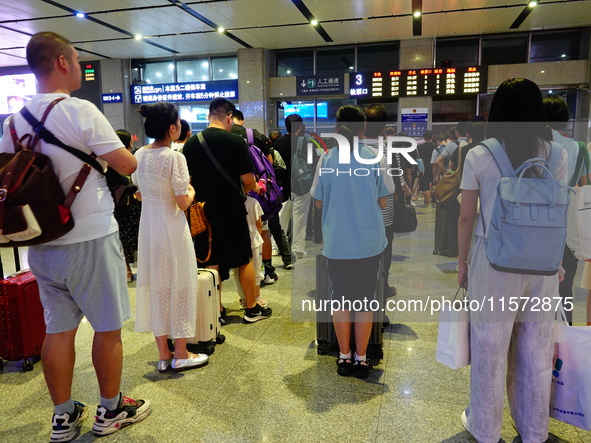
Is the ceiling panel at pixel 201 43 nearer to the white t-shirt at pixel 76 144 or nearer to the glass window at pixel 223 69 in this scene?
the glass window at pixel 223 69

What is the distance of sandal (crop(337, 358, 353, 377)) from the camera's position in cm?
271

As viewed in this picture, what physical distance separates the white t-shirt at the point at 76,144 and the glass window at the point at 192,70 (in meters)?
11.3

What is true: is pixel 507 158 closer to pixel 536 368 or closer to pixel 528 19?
pixel 536 368

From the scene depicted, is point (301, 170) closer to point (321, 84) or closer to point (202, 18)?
point (202, 18)

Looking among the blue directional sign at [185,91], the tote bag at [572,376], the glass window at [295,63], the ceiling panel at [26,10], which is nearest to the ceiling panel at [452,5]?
the glass window at [295,63]

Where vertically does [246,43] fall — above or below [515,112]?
above

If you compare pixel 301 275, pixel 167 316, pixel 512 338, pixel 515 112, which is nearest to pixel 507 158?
pixel 515 112

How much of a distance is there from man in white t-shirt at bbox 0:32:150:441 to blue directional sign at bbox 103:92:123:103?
11385 mm

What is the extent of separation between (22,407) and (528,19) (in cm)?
1070

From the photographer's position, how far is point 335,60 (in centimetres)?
1173

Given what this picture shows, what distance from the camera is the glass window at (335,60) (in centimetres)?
1162

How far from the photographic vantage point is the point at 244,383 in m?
2.63

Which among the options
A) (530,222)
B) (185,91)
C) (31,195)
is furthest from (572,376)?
(185,91)

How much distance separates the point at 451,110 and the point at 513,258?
10335mm
